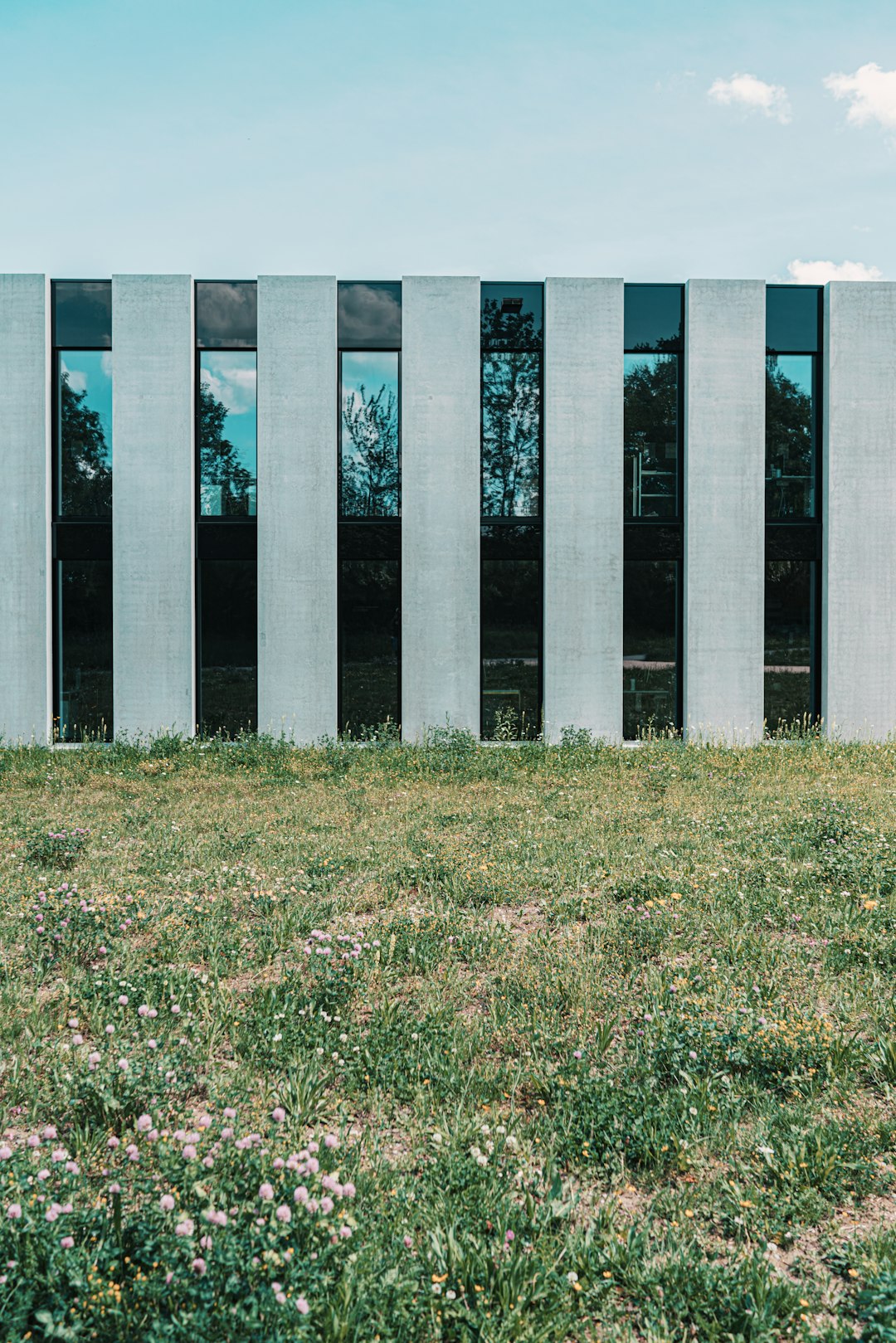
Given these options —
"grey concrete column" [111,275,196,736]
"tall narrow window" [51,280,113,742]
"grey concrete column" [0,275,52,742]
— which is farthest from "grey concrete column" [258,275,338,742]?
"grey concrete column" [0,275,52,742]

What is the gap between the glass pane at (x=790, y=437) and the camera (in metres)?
15.9

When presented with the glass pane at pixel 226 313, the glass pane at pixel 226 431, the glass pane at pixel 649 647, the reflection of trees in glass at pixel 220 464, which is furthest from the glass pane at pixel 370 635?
the glass pane at pixel 226 313

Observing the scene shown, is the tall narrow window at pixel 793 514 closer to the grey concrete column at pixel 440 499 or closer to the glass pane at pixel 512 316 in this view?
the glass pane at pixel 512 316

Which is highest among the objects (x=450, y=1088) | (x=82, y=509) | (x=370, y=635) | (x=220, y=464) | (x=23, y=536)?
(x=220, y=464)

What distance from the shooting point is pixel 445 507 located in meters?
15.3

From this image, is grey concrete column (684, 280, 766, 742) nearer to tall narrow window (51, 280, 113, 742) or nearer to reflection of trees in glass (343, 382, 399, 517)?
reflection of trees in glass (343, 382, 399, 517)

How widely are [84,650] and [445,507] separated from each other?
6.65m

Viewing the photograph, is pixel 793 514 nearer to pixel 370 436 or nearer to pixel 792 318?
pixel 792 318

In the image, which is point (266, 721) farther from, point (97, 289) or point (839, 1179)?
point (839, 1179)

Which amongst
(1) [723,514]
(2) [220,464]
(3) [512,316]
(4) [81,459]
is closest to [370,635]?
(2) [220,464]

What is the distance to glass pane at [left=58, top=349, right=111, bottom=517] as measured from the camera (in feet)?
51.2

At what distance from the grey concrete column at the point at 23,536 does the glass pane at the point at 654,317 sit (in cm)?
992

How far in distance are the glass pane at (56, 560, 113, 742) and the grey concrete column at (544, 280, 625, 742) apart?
753 cm

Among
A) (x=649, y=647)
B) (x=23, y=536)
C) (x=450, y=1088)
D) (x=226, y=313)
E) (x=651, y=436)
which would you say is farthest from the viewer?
(x=651, y=436)
